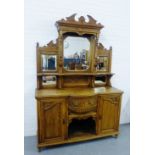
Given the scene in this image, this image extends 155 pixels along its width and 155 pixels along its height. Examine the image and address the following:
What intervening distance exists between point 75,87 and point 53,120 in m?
Result: 0.62

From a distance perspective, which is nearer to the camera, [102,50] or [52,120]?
[52,120]

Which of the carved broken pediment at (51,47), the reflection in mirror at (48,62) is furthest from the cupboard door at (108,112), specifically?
the carved broken pediment at (51,47)

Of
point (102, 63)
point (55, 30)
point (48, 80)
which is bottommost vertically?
point (48, 80)

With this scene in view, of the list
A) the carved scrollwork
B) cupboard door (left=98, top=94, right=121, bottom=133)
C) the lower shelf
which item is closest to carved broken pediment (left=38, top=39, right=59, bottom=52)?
the carved scrollwork

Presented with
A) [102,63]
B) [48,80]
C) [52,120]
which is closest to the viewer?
[52,120]

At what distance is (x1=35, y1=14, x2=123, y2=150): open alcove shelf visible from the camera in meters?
2.03

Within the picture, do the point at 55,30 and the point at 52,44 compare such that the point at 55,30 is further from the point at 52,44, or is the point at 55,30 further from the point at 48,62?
the point at 48,62

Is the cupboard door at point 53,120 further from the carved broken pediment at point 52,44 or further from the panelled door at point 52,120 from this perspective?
the carved broken pediment at point 52,44

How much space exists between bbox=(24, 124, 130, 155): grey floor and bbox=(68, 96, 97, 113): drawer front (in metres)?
0.51

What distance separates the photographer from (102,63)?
8.38ft

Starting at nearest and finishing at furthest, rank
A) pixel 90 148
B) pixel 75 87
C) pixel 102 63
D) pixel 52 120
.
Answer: pixel 52 120
pixel 90 148
pixel 75 87
pixel 102 63

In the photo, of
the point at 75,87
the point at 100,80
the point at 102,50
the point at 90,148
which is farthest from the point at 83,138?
the point at 102,50
